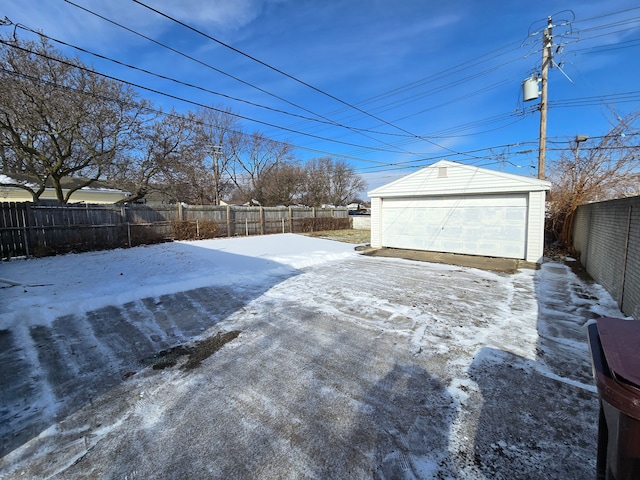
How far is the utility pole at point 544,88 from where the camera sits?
33.7 ft

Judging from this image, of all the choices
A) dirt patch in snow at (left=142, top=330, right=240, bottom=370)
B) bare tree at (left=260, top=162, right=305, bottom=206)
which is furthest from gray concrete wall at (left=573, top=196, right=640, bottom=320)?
bare tree at (left=260, top=162, right=305, bottom=206)

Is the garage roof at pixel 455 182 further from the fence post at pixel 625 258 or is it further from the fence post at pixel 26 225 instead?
the fence post at pixel 26 225

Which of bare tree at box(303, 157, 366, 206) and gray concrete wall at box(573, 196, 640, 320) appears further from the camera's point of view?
bare tree at box(303, 157, 366, 206)

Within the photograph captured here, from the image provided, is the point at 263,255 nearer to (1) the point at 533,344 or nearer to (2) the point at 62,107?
(1) the point at 533,344

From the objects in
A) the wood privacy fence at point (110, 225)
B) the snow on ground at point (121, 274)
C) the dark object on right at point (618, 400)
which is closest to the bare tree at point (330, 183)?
the wood privacy fence at point (110, 225)

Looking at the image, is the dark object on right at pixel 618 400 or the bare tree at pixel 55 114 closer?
the dark object on right at pixel 618 400

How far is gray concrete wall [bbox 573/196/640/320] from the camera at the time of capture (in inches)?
162

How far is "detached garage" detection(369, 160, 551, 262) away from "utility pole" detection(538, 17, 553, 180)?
2938 millimetres

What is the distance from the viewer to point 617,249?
5008 millimetres

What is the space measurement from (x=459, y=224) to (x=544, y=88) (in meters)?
6.34

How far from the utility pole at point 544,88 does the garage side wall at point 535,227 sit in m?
2.88

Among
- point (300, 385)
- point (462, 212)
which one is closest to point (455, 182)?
point (462, 212)

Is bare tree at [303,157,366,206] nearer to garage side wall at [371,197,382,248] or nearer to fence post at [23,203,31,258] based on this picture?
garage side wall at [371,197,382,248]

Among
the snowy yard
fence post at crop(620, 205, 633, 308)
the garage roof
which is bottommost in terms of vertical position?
the snowy yard
